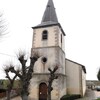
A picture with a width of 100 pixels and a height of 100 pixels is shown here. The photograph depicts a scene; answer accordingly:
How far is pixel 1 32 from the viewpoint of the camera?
945 centimetres

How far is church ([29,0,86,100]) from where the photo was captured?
740 inches

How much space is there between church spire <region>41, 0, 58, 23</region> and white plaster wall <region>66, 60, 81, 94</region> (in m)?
7.09

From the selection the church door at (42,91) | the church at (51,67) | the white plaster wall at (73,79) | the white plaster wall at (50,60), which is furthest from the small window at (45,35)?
the church door at (42,91)

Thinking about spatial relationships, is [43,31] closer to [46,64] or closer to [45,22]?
[45,22]

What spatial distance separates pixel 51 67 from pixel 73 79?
421 centimetres

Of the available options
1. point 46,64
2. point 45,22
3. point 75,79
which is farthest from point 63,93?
point 45,22

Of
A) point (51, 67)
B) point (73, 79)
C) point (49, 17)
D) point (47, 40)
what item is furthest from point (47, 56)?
point (49, 17)

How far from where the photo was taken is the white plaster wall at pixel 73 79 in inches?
812

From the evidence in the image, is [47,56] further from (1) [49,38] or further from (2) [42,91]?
(2) [42,91]

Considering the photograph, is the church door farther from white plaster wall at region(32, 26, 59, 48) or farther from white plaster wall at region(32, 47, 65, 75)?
white plaster wall at region(32, 26, 59, 48)

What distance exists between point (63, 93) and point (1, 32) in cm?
1261

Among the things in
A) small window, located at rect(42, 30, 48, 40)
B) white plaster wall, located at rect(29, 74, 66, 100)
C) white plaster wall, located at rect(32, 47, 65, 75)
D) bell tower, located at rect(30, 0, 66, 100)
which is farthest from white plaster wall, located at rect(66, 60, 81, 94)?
small window, located at rect(42, 30, 48, 40)

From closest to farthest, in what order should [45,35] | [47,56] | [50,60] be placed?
1. [50,60]
2. [47,56]
3. [45,35]

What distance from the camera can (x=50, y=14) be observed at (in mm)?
23188
